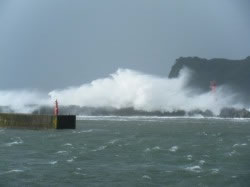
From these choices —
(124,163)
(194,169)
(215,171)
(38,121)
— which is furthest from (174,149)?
(38,121)

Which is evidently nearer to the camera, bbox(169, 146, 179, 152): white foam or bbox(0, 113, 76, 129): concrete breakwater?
bbox(169, 146, 179, 152): white foam

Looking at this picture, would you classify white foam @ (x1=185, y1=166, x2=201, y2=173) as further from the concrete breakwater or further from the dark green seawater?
the concrete breakwater

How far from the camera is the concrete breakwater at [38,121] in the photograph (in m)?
96.2

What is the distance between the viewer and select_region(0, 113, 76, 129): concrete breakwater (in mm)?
96188

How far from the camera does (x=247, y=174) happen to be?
40.0 meters

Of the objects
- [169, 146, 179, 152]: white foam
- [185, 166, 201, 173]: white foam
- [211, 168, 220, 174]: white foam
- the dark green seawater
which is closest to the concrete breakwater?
the dark green seawater

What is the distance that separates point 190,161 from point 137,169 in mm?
6407

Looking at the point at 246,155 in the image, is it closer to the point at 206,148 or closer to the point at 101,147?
the point at 206,148

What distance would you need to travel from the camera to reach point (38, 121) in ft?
328

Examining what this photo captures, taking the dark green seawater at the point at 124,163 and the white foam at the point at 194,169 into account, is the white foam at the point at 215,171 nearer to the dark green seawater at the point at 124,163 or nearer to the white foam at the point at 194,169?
the dark green seawater at the point at 124,163

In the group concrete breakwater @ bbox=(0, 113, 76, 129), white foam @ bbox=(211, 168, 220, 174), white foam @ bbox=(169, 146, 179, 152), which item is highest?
concrete breakwater @ bbox=(0, 113, 76, 129)

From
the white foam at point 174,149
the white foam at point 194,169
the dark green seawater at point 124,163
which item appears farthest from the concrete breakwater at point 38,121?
the white foam at point 194,169

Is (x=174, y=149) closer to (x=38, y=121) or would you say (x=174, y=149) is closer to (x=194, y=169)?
(x=194, y=169)

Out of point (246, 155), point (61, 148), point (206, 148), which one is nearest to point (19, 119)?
point (61, 148)
